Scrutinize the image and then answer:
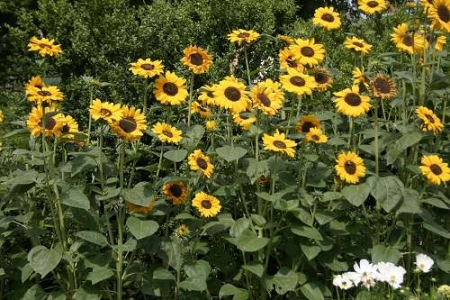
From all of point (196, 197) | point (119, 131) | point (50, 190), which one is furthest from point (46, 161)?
point (196, 197)

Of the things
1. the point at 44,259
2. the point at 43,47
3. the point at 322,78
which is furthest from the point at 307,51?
the point at 44,259

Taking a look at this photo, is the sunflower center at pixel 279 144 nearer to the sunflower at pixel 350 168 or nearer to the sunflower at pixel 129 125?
the sunflower at pixel 350 168

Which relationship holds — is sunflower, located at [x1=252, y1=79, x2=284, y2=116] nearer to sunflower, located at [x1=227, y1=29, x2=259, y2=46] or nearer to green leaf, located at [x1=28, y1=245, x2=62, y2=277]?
sunflower, located at [x1=227, y1=29, x2=259, y2=46]

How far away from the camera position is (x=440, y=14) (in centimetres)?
328

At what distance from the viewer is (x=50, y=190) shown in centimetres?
317

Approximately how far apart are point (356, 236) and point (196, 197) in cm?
92

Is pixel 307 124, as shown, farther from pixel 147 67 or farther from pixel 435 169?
pixel 147 67

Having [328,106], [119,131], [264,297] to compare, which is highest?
[119,131]

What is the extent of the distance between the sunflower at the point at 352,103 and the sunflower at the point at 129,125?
956 mm

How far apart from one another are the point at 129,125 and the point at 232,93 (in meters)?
0.52

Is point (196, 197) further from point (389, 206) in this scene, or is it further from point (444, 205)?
point (444, 205)

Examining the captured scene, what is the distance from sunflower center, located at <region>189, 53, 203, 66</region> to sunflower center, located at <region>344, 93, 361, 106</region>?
0.75 meters

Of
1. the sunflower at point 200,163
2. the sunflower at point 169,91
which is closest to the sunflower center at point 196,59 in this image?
the sunflower at point 169,91

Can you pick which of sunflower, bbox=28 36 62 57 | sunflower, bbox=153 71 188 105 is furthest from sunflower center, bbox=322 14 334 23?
sunflower, bbox=28 36 62 57
